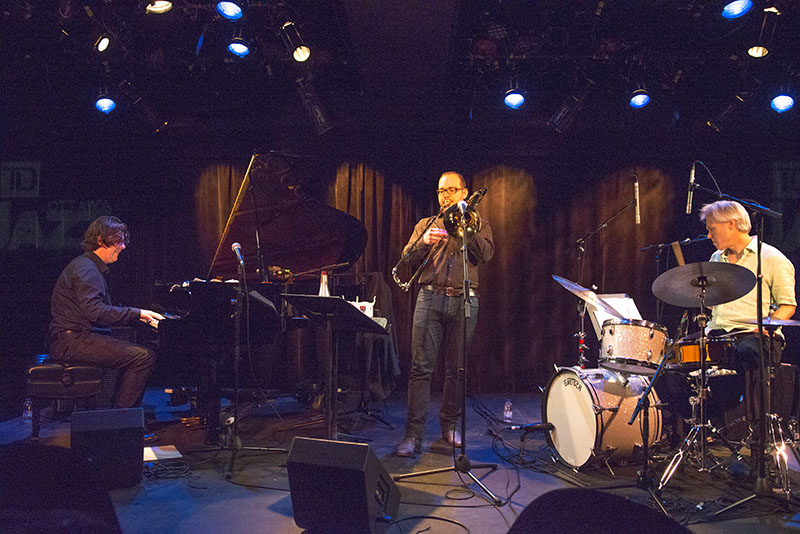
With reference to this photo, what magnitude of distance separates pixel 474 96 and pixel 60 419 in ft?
18.0

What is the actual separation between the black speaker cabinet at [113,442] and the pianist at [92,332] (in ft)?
3.84

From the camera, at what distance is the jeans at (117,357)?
4.98 meters

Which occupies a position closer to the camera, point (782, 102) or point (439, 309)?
point (439, 309)

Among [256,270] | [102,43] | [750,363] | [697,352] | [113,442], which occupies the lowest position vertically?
[113,442]

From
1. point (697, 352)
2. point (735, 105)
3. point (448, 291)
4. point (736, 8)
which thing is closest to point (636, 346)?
point (697, 352)

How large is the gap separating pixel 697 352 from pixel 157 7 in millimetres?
5389

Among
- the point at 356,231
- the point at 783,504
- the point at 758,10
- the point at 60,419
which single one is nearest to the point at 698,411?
the point at 783,504

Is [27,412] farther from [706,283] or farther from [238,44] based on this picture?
[706,283]

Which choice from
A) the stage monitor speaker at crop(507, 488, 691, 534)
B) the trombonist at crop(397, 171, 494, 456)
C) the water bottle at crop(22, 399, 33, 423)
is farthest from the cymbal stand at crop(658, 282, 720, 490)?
the water bottle at crop(22, 399, 33, 423)

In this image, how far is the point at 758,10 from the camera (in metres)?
5.57

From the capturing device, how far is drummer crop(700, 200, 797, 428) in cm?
419

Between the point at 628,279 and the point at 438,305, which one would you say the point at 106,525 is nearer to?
the point at 438,305

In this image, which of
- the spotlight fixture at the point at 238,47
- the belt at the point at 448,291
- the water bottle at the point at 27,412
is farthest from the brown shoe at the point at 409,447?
the spotlight fixture at the point at 238,47

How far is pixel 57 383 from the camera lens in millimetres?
4875
